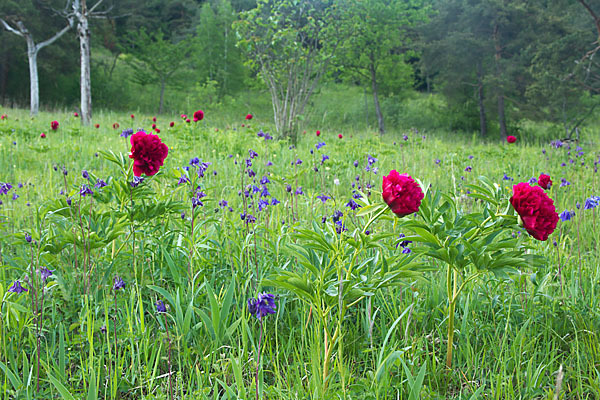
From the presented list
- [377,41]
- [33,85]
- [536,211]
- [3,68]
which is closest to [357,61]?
[377,41]

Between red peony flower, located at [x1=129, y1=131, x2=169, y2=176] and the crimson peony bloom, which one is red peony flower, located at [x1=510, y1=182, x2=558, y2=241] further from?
red peony flower, located at [x1=129, y1=131, x2=169, y2=176]

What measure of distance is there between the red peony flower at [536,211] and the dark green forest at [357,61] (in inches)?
265

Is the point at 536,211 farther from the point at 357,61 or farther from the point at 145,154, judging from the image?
the point at 357,61

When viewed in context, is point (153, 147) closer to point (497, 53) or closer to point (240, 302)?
point (240, 302)

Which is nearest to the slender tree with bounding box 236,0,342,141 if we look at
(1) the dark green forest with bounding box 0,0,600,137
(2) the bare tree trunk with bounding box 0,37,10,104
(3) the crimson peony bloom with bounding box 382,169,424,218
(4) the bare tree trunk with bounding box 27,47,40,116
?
(1) the dark green forest with bounding box 0,0,600,137

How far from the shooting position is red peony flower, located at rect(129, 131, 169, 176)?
5.69ft

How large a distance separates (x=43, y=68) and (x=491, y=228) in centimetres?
2772

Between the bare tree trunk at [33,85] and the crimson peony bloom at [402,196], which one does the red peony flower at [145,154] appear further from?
the bare tree trunk at [33,85]

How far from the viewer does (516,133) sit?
1781cm

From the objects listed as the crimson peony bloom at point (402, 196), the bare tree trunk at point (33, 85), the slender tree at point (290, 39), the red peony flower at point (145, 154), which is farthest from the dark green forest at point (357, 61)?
the crimson peony bloom at point (402, 196)

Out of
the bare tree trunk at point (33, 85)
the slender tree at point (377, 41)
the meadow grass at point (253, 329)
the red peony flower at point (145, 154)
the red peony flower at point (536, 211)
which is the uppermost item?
the slender tree at point (377, 41)

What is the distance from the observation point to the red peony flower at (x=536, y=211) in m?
1.08

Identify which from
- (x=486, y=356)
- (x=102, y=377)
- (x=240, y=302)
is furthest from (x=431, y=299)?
(x=102, y=377)

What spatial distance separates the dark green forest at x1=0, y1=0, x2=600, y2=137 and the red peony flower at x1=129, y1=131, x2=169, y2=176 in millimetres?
5993
